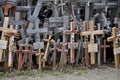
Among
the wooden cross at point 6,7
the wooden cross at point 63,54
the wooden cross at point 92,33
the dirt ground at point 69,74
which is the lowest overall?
the dirt ground at point 69,74

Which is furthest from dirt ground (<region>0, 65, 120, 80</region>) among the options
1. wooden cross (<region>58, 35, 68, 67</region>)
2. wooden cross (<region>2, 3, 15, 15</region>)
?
wooden cross (<region>2, 3, 15, 15</region>)

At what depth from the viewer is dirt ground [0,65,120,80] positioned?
638cm

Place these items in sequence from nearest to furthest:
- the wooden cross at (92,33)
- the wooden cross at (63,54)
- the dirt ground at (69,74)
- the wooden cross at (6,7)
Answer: the dirt ground at (69,74)
the wooden cross at (63,54)
the wooden cross at (92,33)
the wooden cross at (6,7)

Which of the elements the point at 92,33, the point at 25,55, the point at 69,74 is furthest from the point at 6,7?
the point at 69,74

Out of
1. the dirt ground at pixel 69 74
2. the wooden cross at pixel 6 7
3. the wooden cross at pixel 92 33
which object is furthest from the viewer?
the wooden cross at pixel 6 7

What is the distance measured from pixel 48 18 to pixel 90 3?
1199mm

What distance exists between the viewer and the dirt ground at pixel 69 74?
6.38m

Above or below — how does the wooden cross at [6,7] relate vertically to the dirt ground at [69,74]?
above

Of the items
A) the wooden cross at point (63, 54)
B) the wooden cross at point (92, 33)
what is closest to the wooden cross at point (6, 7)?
the wooden cross at point (63, 54)

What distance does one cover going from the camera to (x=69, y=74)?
264 inches

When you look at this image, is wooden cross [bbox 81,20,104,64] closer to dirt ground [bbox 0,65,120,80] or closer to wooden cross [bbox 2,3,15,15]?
dirt ground [bbox 0,65,120,80]

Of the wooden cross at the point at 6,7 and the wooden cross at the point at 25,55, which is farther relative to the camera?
the wooden cross at the point at 6,7

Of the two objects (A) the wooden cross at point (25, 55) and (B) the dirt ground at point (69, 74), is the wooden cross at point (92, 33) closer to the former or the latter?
(B) the dirt ground at point (69, 74)

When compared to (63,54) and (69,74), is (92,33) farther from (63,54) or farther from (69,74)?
(69,74)
